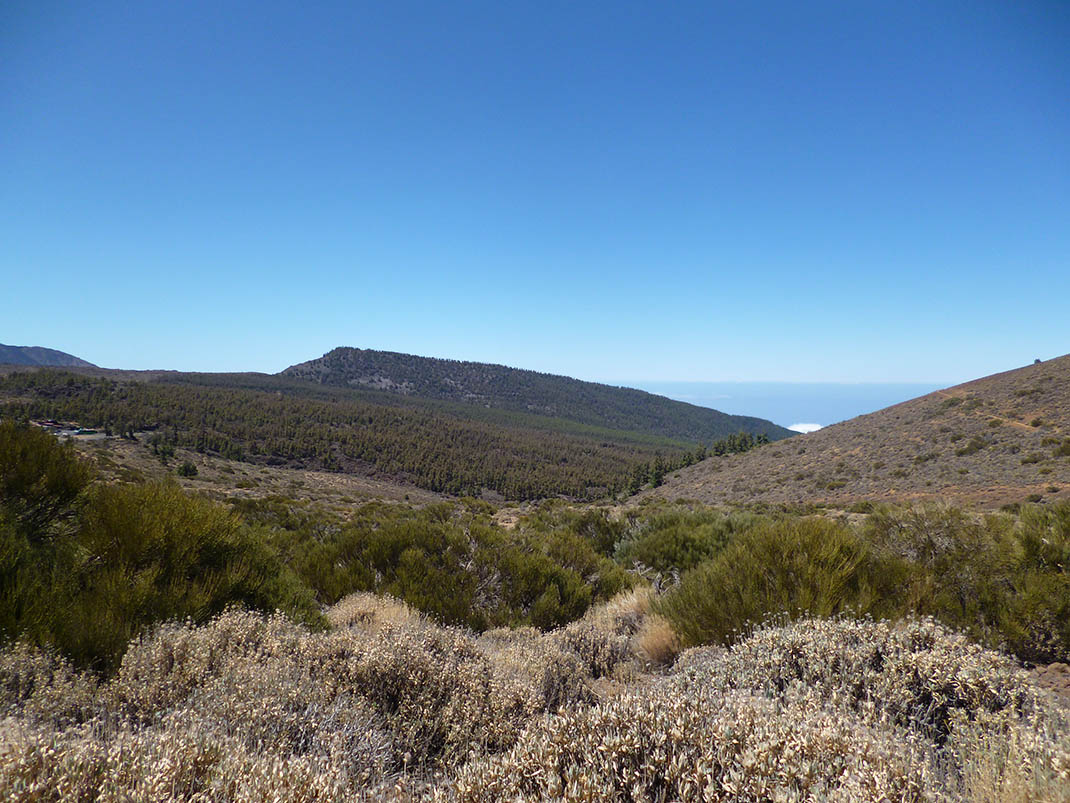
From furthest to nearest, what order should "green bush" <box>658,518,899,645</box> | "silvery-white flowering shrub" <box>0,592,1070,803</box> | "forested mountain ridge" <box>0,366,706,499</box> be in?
"forested mountain ridge" <box>0,366,706,499</box> → "green bush" <box>658,518,899,645</box> → "silvery-white flowering shrub" <box>0,592,1070,803</box>

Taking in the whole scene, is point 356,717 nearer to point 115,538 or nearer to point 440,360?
point 115,538

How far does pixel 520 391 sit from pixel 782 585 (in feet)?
533

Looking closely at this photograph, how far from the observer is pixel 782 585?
4652mm

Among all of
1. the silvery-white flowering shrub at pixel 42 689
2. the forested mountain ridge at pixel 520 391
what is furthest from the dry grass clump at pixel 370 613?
the forested mountain ridge at pixel 520 391

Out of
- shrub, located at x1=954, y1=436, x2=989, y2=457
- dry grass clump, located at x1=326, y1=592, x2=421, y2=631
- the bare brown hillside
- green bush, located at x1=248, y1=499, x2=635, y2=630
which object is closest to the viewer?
dry grass clump, located at x1=326, y1=592, x2=421, y2=631

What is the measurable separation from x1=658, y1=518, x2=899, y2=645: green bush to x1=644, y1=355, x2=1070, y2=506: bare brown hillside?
69.8 feet

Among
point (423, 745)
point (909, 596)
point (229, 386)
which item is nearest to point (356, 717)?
point (423, 745)

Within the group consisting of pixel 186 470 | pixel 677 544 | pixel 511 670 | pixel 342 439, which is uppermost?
pixel 511 670

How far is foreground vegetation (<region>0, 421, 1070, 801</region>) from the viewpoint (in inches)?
81.1

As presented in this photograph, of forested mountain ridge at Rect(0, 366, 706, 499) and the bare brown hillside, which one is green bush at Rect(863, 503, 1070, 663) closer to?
the bare brown hillside

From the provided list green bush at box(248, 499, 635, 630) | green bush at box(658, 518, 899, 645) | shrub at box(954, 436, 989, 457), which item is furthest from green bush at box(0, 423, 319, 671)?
shrub at box(954, 436, 989, 457)

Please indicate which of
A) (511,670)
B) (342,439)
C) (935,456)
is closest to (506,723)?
(511,670)

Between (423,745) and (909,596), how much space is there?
4650mm

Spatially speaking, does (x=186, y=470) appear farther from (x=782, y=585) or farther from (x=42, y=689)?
(x=782, y=585)
